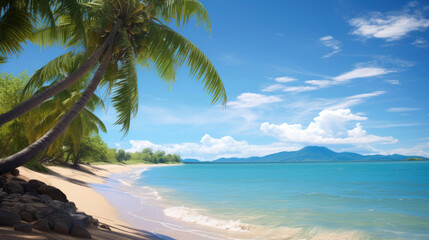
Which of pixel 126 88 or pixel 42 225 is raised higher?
pixel 126 88

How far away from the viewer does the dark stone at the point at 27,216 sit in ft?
16.0

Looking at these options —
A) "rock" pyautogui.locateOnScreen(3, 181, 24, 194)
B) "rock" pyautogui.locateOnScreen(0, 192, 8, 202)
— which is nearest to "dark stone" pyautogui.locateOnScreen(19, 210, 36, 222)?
"rock" pyautogui.locateOnScreen(0, 192, 8, 202)

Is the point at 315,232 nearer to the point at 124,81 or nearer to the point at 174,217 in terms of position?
the point at 174,217

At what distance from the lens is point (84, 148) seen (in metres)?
35.8

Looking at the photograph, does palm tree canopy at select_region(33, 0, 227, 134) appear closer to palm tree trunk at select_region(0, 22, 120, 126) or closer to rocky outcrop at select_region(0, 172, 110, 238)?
palm tree trunk at select_region(0, 22, 120, 126)

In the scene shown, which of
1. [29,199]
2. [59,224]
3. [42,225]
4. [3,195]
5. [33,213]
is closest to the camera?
[42,225]

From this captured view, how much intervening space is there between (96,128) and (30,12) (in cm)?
1493

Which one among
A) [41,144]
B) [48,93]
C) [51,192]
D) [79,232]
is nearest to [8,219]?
[79,232]

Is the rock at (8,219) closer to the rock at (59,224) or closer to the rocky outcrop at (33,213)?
the rocky outcrop at (33,213)

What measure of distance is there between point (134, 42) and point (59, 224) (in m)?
5.65

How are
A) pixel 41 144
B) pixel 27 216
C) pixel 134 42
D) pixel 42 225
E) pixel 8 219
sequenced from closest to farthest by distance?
pixel 8 219
pixel 42 225
pixel 27 216
pixel 41 144
pixel 134 42

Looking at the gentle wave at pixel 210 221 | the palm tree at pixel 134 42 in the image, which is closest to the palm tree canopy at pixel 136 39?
the palm tree at pixel 134 42

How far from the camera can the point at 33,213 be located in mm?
5016

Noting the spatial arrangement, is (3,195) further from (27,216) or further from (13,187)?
(27,216)
